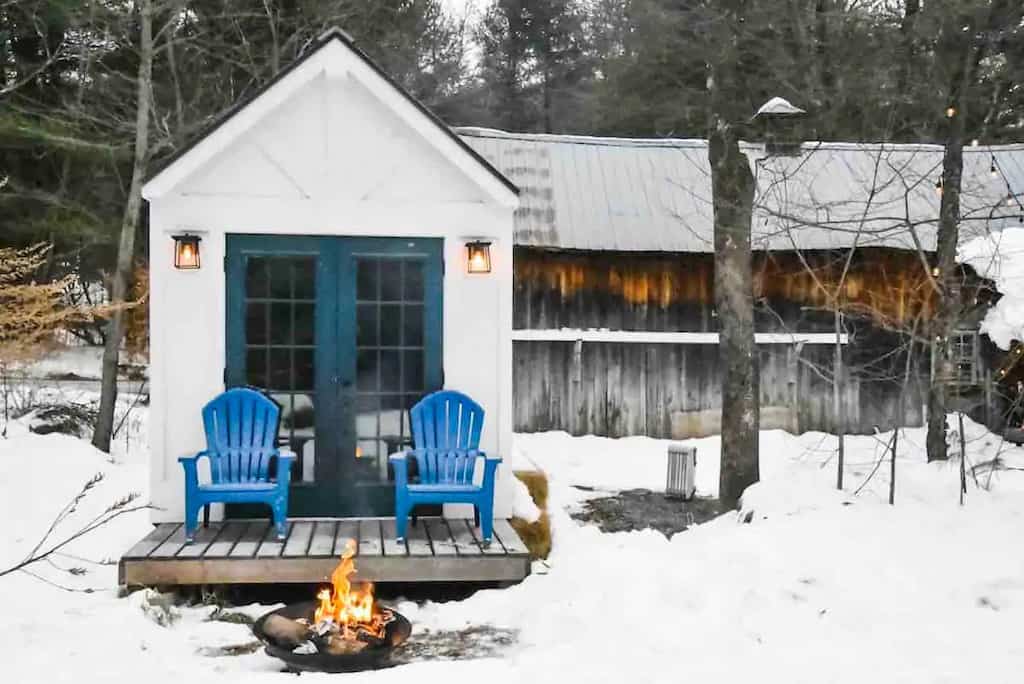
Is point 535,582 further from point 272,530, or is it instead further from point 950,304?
point 950,304

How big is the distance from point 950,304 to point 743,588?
3429 mm

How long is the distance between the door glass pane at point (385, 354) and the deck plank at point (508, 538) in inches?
32.6

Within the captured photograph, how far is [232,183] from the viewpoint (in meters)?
6.13

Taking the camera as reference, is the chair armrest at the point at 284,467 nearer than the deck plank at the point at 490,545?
No

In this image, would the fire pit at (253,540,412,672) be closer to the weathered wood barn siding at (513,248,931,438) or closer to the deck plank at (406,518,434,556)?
the deck plank at (406,518,434,556)

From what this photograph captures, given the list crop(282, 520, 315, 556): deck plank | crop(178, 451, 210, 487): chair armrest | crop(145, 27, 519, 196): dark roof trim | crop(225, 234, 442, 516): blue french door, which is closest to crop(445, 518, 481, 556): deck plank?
crop(225, 234, 442, 516): blue french door

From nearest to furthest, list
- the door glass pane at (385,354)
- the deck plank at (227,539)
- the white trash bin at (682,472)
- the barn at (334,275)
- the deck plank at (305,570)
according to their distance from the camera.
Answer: the deck plank at (305,570) → the deck plank at (227,539) → the barn at (334,275) → the door glass pane at (385,354) → the white trash bin at (682,472)

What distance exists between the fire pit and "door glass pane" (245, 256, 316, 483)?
Result: 1.75 metres

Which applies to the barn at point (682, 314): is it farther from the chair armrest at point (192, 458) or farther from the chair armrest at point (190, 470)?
the chair armrest at point (190, 470)

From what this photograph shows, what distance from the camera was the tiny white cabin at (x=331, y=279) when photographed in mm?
6086

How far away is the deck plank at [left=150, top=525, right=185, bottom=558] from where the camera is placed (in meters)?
5.28

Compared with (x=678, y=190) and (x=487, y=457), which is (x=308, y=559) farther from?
(x=678, y=190)

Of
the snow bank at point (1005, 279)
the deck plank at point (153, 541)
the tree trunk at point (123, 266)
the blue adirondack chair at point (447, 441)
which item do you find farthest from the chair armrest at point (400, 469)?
the snow bank at point (1005, 279)

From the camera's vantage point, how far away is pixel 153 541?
18.3ft
